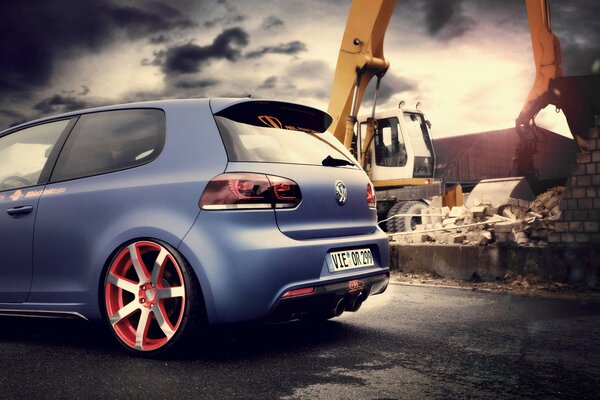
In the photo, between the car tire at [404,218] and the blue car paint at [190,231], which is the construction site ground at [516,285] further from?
the car tire at [404,218]

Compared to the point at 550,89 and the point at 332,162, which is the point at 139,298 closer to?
the point at 332,162

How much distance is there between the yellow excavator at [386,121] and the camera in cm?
1484

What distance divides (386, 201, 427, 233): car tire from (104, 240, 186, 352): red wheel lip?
433 inches

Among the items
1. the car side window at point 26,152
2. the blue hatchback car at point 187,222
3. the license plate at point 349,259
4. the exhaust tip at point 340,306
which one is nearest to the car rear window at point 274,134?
the blue hatchback car at point 187,222

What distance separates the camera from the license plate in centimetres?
427

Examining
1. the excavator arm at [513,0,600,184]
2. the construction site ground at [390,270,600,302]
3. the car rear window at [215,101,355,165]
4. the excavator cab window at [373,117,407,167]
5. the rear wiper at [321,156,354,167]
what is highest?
the excavator arm at [513,0,600,184]

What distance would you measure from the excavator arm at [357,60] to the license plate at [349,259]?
34.4 ft

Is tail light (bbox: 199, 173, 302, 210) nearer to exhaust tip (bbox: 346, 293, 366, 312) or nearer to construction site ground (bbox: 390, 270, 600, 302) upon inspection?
exhaust tip (bbox: 346, 293, 366, 312)

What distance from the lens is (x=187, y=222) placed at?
3980 millimetres

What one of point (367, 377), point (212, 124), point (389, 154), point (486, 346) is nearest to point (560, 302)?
point (486, 346)

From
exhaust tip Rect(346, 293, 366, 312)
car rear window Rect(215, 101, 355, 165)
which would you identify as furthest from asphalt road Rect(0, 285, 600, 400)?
car rear window Rect(215, 101, 355, 165)

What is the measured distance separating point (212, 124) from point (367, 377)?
180 cm

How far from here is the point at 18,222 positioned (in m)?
4.75

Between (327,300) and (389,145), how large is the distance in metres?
11.9
